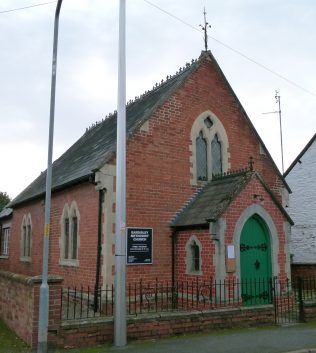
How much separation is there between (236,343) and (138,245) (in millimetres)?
4310

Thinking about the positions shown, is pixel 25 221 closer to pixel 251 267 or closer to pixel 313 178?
pixel 251 267

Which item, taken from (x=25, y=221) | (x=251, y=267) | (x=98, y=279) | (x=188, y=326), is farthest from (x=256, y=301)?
(x=25, y=221)

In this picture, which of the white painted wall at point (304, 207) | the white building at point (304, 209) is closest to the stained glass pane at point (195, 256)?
the white building at point (304, 209)

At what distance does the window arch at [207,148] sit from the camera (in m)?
15.2

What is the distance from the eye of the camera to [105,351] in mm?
8367

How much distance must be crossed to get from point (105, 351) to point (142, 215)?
5468mm

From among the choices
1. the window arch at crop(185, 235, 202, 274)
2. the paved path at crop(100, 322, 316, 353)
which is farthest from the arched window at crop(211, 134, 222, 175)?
the paved path at crop(100, 322, 316, 353)

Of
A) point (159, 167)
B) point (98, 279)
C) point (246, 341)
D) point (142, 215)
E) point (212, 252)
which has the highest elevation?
point (159, 167)

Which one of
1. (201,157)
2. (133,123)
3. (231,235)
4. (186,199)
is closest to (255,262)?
(231,235)

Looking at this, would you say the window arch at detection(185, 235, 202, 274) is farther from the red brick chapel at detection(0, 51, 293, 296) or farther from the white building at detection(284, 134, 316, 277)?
the white building at detection(284, 134, 316, 277)

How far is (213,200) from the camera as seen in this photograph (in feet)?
44.0

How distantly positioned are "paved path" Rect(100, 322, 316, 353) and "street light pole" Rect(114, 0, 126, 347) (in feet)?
1.66

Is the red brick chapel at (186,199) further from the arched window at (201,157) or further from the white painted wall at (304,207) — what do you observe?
the white painted wall at (304,207)

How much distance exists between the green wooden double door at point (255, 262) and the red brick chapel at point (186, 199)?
3cm
